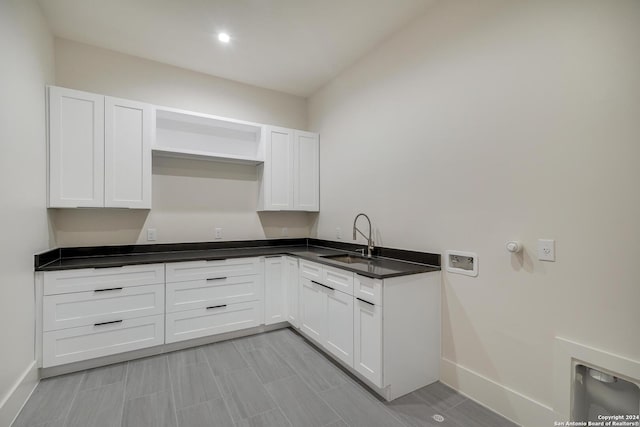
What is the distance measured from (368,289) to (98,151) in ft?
8.31

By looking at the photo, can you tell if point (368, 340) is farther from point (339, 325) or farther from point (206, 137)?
point (206, 137)

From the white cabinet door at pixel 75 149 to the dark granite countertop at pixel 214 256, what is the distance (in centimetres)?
48

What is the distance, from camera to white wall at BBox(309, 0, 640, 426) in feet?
4.45

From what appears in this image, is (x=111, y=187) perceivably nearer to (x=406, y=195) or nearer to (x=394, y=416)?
(x=406, y=195)

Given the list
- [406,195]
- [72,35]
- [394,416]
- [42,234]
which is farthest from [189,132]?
[394,416]

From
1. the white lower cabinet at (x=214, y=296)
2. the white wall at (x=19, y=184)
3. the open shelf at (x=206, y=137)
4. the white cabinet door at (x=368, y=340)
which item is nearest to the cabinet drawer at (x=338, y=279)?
the white cabinet door at (x=368, y=340)

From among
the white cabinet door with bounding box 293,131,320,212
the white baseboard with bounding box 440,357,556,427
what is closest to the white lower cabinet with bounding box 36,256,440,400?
the white baseboard with bounding box 440,357,556,427

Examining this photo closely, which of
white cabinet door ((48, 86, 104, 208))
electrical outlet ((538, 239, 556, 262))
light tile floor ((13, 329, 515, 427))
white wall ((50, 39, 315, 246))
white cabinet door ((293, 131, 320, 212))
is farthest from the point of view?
white cabinet door ((293, 131, 320, 212))

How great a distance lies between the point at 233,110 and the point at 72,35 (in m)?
1.49

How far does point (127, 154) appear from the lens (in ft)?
8.50

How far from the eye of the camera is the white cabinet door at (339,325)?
7.03ft

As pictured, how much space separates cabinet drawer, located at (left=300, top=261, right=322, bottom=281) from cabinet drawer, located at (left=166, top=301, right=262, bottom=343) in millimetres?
599

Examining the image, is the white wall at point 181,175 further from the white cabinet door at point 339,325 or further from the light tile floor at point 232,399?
the white cabinet door at point 339,325

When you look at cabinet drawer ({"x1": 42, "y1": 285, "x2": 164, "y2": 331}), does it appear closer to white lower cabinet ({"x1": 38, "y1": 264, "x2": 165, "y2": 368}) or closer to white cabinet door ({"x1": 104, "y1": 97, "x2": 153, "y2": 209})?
white lower cabinet ({"x1": 38, "y1": 264, "x2": 165, "y2": 368})
